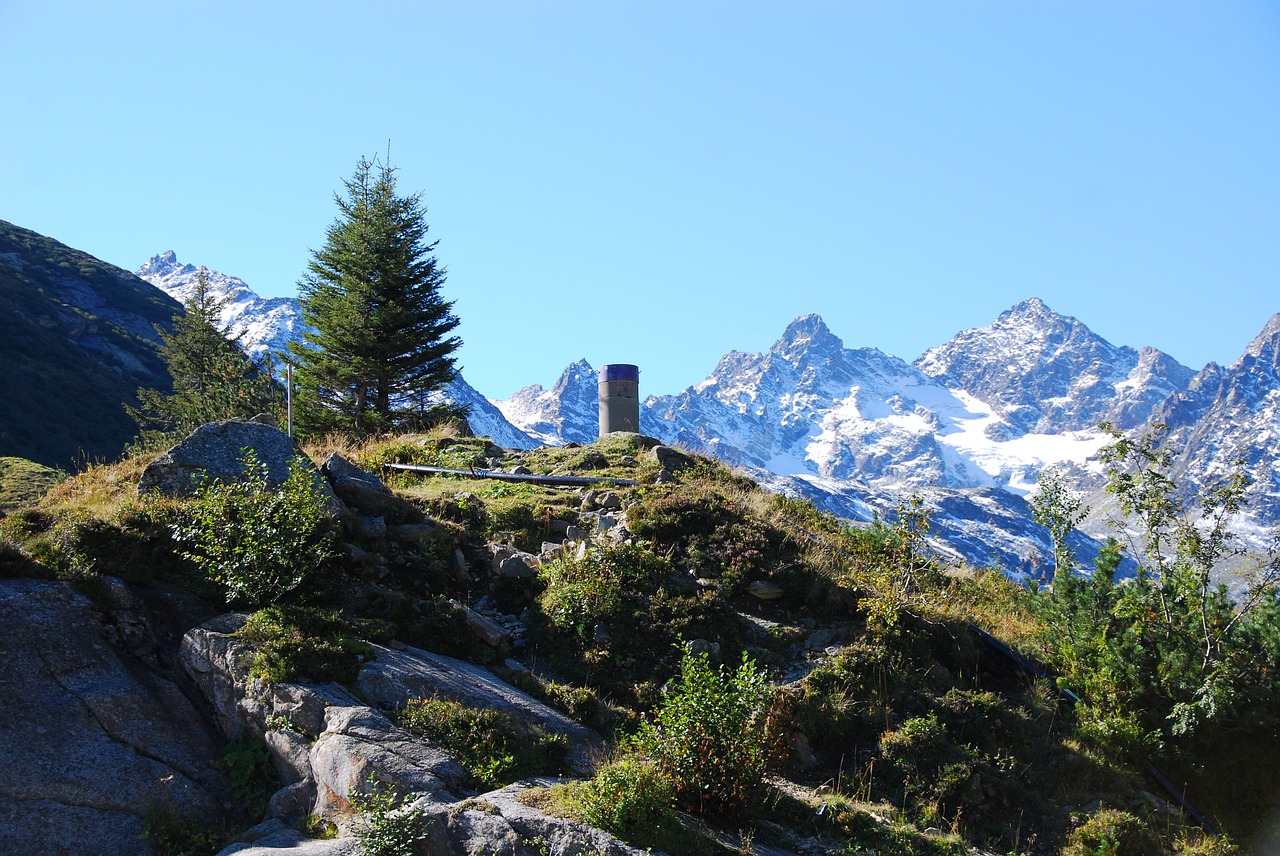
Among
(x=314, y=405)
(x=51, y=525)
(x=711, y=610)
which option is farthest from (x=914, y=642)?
(x=314, y=405)

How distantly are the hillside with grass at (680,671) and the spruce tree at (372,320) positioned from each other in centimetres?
1115

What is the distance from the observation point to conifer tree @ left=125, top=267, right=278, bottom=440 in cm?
2394

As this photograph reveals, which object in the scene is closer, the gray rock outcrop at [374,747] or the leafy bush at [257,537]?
the gray rock outcrop at [374,747]

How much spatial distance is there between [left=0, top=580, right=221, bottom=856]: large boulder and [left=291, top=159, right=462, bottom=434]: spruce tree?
14.7m

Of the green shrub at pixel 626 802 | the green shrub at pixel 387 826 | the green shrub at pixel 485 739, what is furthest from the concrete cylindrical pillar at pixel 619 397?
the green shrub at pixel 387 826

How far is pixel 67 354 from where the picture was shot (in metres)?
93.8

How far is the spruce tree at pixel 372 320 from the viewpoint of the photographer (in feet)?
77.7

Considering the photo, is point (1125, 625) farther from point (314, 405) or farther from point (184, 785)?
point (314, 405)

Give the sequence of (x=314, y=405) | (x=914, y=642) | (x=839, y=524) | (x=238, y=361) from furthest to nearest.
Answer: (x=238, y=361) < (x=314, y=405) < (x=839, y=524) < (x=914, y=642)

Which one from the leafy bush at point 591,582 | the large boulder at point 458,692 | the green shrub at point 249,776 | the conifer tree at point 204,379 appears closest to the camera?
the green shrub at point 249,776

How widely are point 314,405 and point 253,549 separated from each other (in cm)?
1497

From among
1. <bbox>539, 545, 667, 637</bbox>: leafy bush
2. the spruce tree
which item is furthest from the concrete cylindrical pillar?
<bbox>539, 545, 667, 637</bbox>: leafy bush

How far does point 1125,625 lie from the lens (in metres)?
11.6

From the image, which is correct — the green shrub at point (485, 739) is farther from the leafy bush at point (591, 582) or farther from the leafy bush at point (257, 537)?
the leafy bush at point (591, 582)
